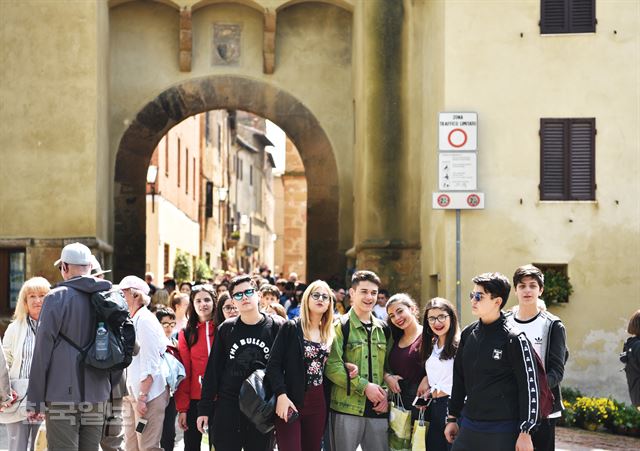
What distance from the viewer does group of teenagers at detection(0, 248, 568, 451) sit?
7.93 metres

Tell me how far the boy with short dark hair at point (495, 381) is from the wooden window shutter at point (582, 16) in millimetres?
10599

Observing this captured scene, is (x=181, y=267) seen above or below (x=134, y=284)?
below

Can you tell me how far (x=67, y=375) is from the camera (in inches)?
332

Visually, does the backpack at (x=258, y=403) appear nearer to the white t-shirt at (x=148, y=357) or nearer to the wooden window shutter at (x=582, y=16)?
the white t-shirt at (x=148, y=357)

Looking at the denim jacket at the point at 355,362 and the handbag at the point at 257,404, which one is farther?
the denim jacket at the point at 355,362

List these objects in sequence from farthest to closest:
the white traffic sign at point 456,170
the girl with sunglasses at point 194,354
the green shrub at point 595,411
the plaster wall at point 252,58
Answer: the plaster wall at point 252,58, the white traffic sign at point 456,170, the green shrub at point 595,411, the girl with sunglasses at point 194,354

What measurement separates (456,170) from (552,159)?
190 cm

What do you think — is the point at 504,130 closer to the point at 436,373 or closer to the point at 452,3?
the point at 452,3

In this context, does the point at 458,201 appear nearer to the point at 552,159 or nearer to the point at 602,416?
the point at 552,159

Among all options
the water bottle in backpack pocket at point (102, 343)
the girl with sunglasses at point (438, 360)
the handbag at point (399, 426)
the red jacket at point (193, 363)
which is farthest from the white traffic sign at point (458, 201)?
the water bottle in backpack pocket at point (102, 343)

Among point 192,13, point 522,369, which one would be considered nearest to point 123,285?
point 522,369

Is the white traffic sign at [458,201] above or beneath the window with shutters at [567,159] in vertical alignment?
beneath

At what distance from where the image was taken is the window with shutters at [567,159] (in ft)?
57.9

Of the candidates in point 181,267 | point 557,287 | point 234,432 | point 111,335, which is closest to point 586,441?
point 557,287
